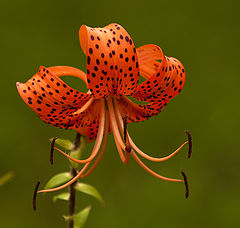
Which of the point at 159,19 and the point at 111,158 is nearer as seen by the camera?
the point at 111,158

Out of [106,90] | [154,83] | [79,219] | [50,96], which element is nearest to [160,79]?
[154,83]

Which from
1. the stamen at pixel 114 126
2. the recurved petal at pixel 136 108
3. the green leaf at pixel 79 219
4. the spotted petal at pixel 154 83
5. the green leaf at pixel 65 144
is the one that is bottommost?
the green leaf at pixel 79 219

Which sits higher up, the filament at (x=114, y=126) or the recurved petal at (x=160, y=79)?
the recurved petal at (x=160, y=79)

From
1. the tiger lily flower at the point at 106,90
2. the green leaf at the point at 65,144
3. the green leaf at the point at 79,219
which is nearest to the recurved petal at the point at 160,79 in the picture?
the tiger lily flower at the point at 106,90

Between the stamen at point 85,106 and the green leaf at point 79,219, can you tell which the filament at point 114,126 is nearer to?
the stamen at point 85,106

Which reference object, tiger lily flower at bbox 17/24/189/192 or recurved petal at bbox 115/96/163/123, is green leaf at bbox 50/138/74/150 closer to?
tiger lily flower at bbox 17/24/189/192

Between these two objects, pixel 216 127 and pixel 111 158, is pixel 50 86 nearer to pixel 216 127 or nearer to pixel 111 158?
pixel 111 158

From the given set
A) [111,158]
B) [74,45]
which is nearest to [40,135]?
[111,158]

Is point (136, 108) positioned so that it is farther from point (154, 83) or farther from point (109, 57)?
point (109, 57)
